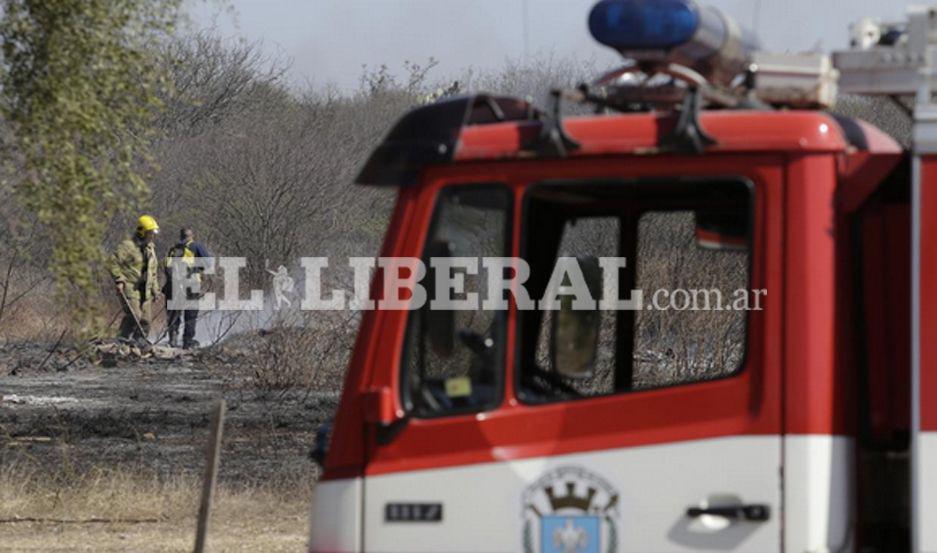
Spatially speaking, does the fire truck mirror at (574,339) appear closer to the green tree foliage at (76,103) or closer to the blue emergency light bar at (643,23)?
the blue emergency light bar at (643,23)

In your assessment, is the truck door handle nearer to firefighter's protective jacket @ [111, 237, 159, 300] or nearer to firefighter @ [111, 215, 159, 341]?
firefighter's protective jacket @ [111, 237, 159, 300]

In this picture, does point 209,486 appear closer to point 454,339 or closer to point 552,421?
point 454,339

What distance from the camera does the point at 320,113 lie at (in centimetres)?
3731

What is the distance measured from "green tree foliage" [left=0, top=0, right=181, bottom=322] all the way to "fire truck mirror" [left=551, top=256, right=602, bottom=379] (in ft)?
14.3

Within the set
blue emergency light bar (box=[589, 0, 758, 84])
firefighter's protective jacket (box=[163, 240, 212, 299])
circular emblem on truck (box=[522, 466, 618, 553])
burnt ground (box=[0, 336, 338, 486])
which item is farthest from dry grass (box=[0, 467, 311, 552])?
firefighter's protective jacket (box=[163, 240, 212, 299])

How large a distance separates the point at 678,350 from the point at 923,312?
281 inches

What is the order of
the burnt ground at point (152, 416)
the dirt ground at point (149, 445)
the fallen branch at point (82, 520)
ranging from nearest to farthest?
the dirt ground at point (149, 445) < the fallen branch at point (82, 520) < the burnt ground at point (152, 416)

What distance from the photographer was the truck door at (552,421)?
4.43 metres

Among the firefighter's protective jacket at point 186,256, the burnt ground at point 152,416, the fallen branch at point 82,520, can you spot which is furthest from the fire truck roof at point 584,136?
the firefighter's protective jacket at point 186,256

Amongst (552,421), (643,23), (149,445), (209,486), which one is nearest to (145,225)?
(149,445)

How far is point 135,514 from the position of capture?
11.0 meters

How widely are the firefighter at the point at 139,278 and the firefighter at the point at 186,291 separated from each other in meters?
0.28

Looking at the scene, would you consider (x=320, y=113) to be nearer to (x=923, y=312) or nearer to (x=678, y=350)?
(x=678, y=350)

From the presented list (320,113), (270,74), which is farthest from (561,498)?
(270,74)
